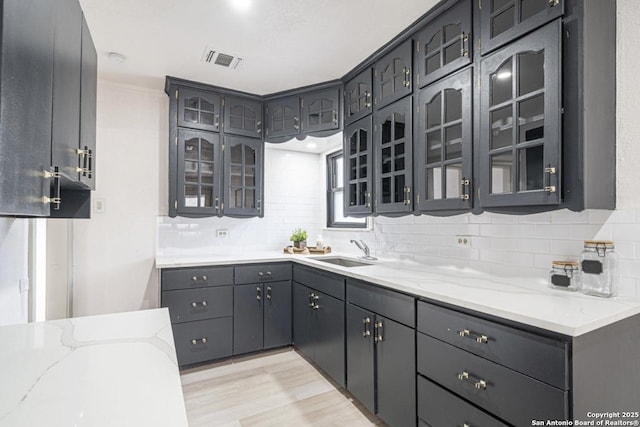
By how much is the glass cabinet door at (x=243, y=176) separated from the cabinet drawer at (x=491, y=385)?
223 cm

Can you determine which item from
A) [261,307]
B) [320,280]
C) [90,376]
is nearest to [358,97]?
[320,280]

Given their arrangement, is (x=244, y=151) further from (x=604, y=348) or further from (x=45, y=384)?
(x=604, y=348)

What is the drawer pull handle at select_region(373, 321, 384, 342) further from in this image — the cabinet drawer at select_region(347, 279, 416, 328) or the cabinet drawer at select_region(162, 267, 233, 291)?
the cabinet drawer at select_region(162, 267, 233, 291)

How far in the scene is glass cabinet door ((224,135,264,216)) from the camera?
10.6 feet

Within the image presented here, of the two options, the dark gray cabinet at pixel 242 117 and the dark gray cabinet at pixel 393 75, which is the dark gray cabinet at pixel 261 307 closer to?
the dark gray cabinet at pixel 242 117

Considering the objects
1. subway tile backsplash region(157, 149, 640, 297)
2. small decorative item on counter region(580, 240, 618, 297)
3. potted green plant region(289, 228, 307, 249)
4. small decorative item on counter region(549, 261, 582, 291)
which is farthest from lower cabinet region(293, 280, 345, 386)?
small decorative item on counter region(580, 240, 618, 297)

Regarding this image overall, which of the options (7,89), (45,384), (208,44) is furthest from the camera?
(208,44)

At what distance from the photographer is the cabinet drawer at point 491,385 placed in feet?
3.69

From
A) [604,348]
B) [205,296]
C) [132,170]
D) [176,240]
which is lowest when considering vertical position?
[205,296]

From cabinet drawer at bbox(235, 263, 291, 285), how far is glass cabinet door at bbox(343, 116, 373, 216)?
826 mm

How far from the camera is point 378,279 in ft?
6.37

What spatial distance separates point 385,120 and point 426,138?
47cm

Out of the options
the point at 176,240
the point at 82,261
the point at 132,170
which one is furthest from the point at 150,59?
the point at 82,261

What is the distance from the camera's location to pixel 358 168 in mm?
2758
